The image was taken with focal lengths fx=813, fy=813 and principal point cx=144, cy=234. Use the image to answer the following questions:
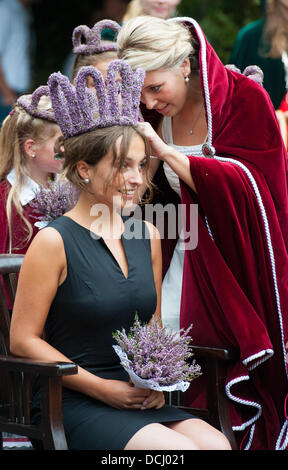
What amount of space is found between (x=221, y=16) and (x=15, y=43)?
1888 mm

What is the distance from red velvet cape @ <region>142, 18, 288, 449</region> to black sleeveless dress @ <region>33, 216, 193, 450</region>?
0.42 m

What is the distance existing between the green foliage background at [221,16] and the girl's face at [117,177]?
422cm

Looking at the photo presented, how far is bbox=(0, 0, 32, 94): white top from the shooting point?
5.74 metres

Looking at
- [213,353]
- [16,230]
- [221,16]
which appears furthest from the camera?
[221,16]

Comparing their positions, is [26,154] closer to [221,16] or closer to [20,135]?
[20,135]

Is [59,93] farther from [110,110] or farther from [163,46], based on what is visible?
[163,46]

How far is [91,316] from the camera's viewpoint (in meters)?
2.61

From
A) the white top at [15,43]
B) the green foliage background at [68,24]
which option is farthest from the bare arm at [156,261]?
the green foliage background at [68,24]

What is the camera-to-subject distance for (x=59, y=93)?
2.72m

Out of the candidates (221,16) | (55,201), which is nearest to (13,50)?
(221,16)

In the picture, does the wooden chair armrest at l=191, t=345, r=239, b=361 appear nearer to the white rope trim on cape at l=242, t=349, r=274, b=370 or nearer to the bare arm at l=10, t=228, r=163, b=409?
the white rope trim on cape at l=242, t=349, r=274, b=370

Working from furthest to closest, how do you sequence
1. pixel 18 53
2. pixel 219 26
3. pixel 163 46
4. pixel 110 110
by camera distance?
pixel 219 26 < pixel 18 53 < pixel 163 46 < pixel 110 110
